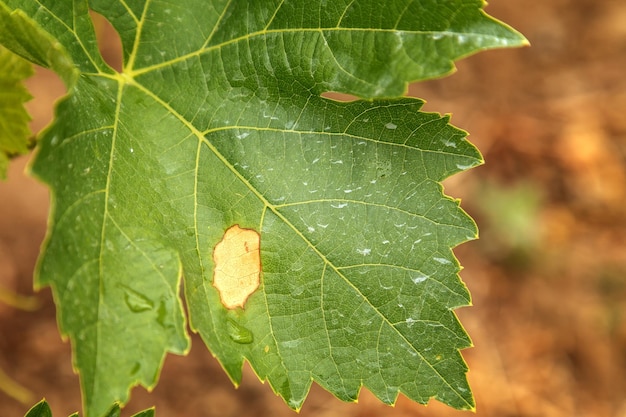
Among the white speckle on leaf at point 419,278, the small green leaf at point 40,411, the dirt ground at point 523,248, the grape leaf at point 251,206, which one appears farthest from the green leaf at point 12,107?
the dirt ground at point 523,248

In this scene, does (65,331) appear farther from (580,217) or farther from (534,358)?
(580,217)

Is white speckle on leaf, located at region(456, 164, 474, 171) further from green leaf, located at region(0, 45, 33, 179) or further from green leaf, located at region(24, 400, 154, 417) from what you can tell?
green leaf, located at region(0, 45, 33, 179)

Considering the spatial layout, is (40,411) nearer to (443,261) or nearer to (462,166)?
(443,261)

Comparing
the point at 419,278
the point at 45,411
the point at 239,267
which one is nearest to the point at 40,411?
the point at 45,411

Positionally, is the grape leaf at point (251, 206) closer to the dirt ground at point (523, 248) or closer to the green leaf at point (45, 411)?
the green leaf at point (45, 411)

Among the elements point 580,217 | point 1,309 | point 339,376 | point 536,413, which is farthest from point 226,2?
point 580,217

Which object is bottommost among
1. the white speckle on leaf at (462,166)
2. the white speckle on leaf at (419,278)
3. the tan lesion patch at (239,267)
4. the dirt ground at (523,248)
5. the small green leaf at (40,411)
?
the dirt ground at (523,248)
